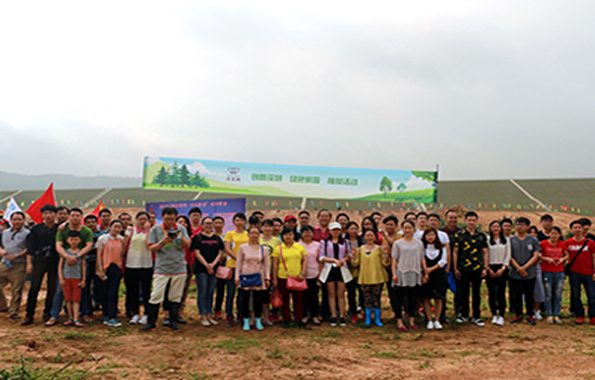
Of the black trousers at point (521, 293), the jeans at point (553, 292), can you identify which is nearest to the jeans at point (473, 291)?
the black trousers at point (521, 293)

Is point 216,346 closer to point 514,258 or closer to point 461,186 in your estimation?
point 514,258

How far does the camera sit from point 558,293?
5570 mm

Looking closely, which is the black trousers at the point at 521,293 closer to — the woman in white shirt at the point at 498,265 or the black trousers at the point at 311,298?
the woman in white shirt at the point at 498,265

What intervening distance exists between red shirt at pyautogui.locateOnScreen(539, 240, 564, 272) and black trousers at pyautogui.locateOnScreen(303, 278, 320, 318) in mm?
3532

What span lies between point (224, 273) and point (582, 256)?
5371mm

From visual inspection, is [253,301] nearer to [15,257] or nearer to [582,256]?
[15,257]

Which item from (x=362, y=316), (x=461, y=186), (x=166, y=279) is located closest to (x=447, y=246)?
(x=362, y=316)

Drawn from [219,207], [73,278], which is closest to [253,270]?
[73,278]

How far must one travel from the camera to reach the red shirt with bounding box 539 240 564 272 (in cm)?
559

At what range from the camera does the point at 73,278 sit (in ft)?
16.1

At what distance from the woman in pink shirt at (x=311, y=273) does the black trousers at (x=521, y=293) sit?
302 cm

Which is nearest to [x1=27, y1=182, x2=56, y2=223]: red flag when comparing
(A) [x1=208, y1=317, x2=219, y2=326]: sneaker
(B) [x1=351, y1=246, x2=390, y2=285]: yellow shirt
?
(A) [x1=208, y1=317, x2=219, y2=326]: sneaker

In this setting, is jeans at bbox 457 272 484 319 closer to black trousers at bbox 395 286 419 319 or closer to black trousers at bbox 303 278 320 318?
black trousers at bbox 395 286 419 319

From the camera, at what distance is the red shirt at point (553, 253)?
559 cm
